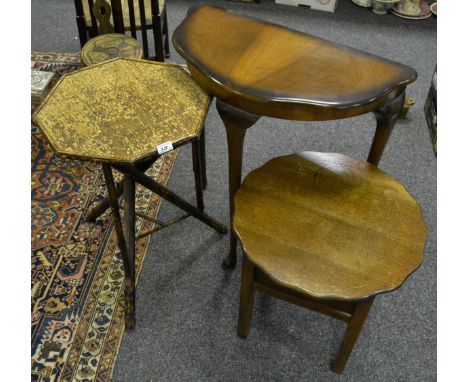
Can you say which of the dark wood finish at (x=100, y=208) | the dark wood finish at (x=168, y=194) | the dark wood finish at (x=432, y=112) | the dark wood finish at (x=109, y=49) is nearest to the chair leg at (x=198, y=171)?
the dark wood finish at (x=168, y=194)

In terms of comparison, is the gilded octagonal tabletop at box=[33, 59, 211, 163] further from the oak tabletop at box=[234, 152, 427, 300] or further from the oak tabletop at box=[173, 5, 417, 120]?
the oak tabletop at box=[234, 152, 427, 300]

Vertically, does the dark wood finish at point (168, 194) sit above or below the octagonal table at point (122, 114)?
below

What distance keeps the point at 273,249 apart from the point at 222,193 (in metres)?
0.96

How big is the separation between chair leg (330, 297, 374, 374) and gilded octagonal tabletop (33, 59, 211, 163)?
0.71m

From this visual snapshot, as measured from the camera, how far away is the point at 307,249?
126cm

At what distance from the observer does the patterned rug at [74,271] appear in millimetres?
1631

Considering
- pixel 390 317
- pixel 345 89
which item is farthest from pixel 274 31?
pixel 390 317

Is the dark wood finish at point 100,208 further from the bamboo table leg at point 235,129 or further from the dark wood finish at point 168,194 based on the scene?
the bamboo table leg at point 235,129

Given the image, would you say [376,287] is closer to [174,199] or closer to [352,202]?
[352,202]

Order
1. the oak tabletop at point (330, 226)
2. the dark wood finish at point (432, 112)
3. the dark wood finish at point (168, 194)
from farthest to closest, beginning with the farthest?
the dark wood finish at point (432, 112), the dark wood finish at point (168, 194), the oak tabletop at point (330, 226)

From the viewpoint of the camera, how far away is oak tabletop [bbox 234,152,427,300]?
1198 mm

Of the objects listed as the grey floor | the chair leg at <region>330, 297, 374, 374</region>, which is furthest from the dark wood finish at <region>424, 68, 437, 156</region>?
the chair leg at <region>330, 297, 374, 374</region>

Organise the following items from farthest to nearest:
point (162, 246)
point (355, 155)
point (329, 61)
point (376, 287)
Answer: point (355, 155) → point (162, 246) → point (329, 61) → point (376, 287)

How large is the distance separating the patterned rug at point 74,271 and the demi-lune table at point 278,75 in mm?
777
